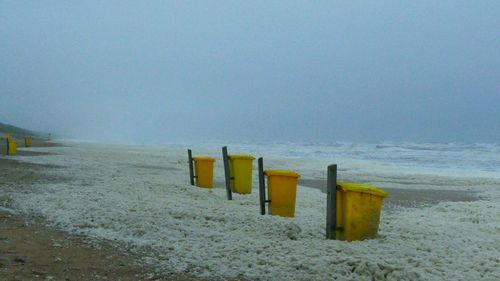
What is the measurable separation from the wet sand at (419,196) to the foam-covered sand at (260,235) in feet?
3.59

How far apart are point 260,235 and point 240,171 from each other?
4.30 metres

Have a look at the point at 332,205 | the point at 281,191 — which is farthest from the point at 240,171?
the point at 332,205

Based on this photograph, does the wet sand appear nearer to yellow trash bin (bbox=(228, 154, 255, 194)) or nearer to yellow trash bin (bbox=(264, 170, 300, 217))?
yellow trash bin (bbox=(228, 154, 255, 194))

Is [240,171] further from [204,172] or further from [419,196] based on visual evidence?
[419,196]

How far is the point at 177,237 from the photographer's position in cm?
707

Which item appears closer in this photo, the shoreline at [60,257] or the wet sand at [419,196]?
the shoreline at [60,257]

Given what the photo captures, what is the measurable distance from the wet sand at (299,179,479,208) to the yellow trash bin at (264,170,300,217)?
13.8 feet

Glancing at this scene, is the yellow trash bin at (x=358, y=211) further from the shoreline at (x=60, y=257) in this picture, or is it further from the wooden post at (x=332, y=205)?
the shoreline at (x=60, y=257)

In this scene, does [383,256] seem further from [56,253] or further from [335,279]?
[56,253]

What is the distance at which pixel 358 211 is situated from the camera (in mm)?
7066

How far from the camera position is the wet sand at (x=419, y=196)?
43.5ft

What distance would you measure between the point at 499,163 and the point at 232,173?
26.5m

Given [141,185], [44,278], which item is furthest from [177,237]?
[141,185]

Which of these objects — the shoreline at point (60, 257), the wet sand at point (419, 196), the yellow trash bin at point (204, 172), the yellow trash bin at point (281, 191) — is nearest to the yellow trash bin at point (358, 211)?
the yellow trash bin at point (281, 191)
